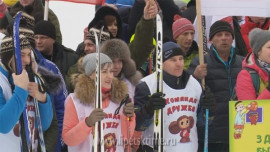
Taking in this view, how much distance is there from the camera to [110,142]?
6145 mm

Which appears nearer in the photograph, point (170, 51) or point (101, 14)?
point (170, 51)

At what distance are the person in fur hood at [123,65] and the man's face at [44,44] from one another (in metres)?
0.87

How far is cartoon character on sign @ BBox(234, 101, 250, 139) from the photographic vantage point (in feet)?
21.0

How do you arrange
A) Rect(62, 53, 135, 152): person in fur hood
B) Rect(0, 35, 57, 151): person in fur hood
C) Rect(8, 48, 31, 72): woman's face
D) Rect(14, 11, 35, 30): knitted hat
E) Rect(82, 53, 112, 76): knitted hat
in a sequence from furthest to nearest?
1. Rect(14, 11, 35, 30): knitted hat
2. Rect(82, 53, 112, 76): knitted hat
3. Rect(62, 53, 135, 152): person in fur hood
4. Rect(8, 48, 31, 72): woman's face
5. Rect(0, 35, 57, 151): person in fur hood

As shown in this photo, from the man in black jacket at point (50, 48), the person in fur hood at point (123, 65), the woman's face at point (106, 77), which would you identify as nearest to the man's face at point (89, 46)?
the man in black jacket at point (50, 48)

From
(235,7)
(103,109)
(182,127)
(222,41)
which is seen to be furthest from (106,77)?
(235,7)

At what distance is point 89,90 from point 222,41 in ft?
6.62

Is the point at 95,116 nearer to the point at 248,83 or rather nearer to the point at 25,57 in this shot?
the point at 25,57

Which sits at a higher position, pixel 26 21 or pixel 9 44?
pixel 26 21

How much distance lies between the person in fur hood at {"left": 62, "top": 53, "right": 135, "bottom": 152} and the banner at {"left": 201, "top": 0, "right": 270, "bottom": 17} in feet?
5.50

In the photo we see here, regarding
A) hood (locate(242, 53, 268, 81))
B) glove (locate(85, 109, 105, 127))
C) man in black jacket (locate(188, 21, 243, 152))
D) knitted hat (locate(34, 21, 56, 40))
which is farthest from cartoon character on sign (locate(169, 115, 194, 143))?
knitted hat (locate(34, 21, 56, 40))

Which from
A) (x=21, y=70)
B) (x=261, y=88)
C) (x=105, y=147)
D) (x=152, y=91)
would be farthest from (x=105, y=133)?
(x=261, y=88)

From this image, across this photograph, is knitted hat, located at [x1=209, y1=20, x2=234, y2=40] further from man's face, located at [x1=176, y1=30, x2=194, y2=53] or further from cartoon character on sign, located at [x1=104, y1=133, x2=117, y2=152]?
cartoon character on sign, located at [x1=104, y1=133, x2=117, y2=152]

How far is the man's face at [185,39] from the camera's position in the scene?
8039 mm
